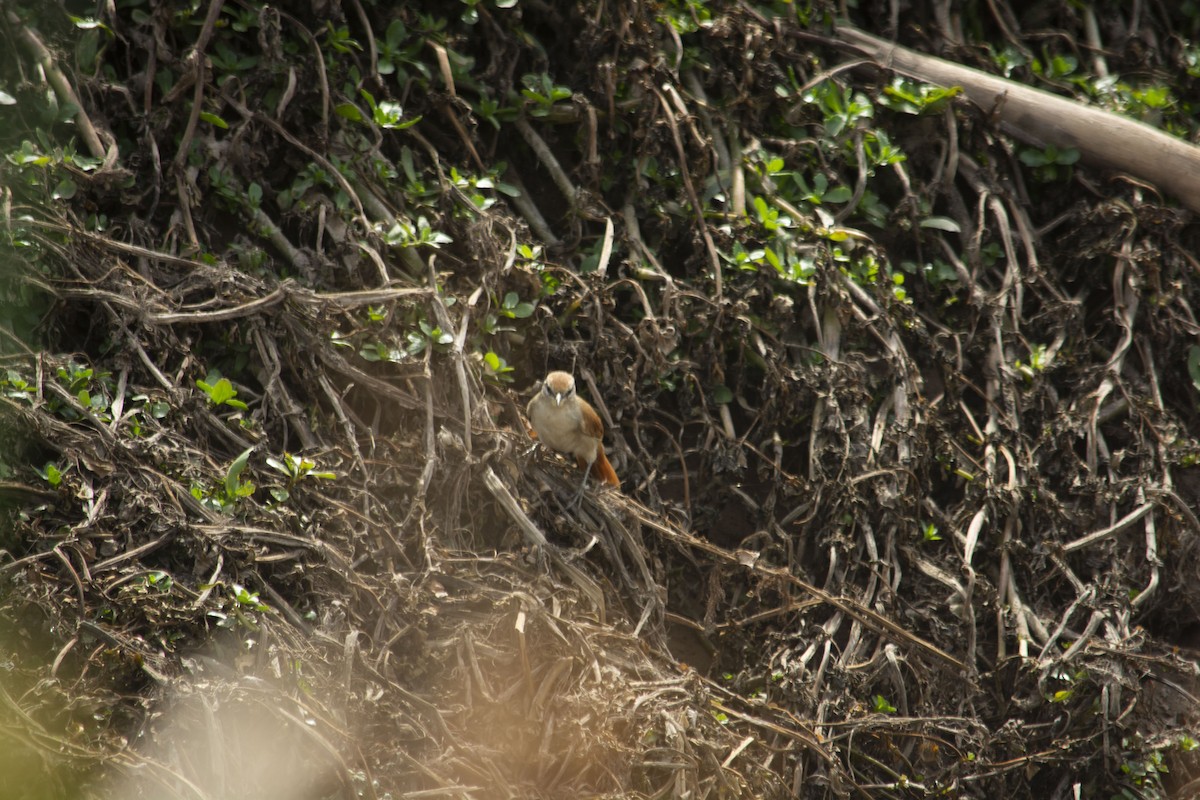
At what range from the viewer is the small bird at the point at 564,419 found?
399cm

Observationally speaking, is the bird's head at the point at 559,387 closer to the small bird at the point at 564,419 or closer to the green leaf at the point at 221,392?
the small bird at the point at 564,419

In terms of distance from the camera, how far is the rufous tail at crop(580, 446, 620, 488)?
4198mm

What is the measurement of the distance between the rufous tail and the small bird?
3.2 inches

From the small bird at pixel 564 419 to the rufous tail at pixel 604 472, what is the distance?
8 cm

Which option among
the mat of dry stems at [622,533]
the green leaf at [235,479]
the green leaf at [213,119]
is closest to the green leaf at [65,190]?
the mat of dry stems at [622,533]

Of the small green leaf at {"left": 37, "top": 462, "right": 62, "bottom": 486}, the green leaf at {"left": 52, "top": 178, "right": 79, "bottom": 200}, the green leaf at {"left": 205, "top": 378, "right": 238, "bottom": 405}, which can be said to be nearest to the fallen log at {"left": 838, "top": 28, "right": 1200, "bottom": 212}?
the green leaf at {"left": 205, "top": 378, "right": 238, "bottom": 405}

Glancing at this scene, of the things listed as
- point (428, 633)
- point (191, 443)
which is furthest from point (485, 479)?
point (191, 443)

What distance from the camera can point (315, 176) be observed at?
4.29 meters

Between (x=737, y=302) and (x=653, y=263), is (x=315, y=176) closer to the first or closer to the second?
(x=653, y=263)

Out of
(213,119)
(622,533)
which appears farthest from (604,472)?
(213,119)

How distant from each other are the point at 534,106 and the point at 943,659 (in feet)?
9.74

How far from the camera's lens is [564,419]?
4008 mm

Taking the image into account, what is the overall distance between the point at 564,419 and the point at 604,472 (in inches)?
13.2

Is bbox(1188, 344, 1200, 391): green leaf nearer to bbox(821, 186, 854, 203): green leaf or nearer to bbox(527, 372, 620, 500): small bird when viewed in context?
bbox(821, 186, 854, 203): green leaf
